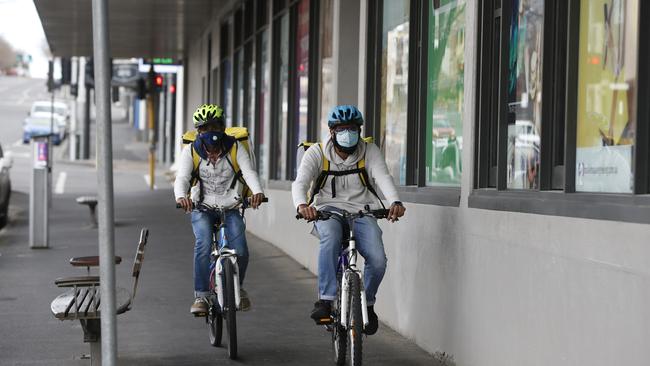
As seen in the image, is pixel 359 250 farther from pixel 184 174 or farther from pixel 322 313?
pixel 184 174

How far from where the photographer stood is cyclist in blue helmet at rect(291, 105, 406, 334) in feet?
26.3

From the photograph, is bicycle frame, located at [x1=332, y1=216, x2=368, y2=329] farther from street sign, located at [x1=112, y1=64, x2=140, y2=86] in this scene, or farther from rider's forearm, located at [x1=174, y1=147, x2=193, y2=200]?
street sign, located at [x1=112, y1=64, x2=140, y2=86]

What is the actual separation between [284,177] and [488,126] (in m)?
8.72

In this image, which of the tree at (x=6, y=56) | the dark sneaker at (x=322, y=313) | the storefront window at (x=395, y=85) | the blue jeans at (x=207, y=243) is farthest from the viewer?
the tree at (x=6, y=56)

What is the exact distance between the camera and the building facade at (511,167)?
5723mm

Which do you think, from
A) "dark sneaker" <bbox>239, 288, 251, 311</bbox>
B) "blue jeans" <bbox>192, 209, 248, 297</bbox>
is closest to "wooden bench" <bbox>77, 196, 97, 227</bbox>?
"blue jeans" <bbox>192, 209, 248, 297</bbox>

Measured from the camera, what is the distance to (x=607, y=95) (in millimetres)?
6094

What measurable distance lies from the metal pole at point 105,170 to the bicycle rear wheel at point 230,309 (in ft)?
9.57

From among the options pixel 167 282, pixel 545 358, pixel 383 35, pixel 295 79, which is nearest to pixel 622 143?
pixel 545 358

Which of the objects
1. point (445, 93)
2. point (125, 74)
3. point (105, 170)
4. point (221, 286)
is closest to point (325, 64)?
point (445, 93)

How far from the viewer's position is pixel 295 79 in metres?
16.2

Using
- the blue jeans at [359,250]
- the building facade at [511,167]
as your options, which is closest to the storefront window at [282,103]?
the building facade at [511,167]

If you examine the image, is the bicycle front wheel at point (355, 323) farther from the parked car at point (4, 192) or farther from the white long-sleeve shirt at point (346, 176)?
the parked car at point (4, 192)

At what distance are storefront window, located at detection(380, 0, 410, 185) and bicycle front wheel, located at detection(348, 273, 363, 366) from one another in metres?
2.82
